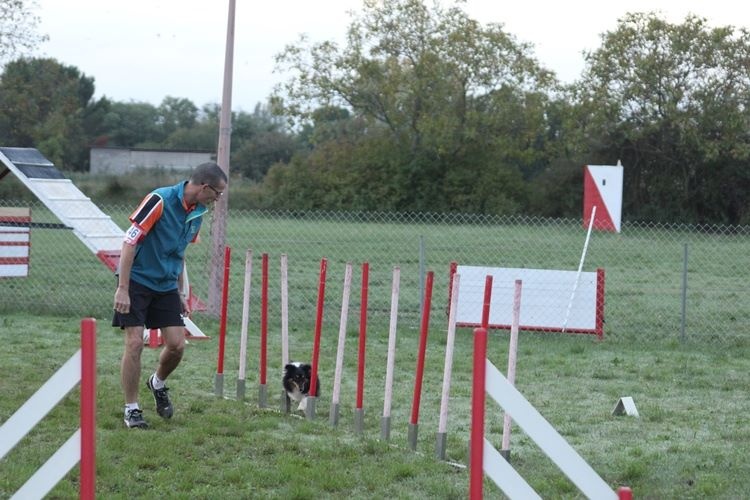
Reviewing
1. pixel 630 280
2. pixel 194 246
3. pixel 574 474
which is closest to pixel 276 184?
pixel 194 246

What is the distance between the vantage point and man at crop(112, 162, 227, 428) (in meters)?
5.92

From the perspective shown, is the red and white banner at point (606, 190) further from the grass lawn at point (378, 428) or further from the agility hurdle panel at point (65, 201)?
the agility hurdle panel at point (65, 201)

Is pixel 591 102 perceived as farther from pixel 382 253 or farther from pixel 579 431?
pixel 579 431

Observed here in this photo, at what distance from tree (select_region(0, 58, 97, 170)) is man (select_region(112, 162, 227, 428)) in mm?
31133

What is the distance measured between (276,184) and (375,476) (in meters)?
30.8

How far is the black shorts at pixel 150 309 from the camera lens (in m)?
6.07

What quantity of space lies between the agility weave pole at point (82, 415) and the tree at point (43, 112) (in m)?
34.2

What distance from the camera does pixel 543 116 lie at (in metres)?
37.8

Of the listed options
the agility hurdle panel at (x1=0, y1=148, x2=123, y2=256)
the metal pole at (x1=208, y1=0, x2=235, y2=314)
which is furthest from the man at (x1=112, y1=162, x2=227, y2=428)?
the agility hurdle panel at (x1=0, y1=148, x2=123, y2=256)

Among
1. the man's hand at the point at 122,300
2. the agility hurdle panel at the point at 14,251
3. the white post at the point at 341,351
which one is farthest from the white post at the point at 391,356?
the agility hurdle panel at the point at 14,251

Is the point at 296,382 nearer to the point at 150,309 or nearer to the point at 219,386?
the point at 219,386

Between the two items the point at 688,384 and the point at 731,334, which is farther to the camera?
the point at 731,334

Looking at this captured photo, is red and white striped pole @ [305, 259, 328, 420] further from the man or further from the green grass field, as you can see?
the man

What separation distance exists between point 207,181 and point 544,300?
228 inches
